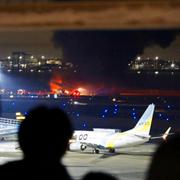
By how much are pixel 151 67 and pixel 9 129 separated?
44.5 meters

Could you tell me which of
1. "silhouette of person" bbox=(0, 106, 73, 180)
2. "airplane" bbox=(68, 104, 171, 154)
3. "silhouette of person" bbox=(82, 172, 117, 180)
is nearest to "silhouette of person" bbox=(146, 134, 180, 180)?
"silhouette of person" bbox=(82, 172, 117, 180)

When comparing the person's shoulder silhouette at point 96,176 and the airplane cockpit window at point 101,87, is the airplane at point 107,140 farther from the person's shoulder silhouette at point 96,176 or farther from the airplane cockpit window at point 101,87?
the person's shoulder silhouette at point 96,176

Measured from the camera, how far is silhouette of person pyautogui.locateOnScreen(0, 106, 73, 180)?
68.9 inches

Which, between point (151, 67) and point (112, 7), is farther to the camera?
point (151, 67)

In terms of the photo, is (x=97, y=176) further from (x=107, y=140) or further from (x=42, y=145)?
(x=107, y=140)

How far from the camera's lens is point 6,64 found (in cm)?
6800

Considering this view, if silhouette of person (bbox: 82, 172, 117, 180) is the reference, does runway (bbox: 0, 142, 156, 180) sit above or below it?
below

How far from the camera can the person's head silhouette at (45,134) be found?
Answer: 1.78 meters

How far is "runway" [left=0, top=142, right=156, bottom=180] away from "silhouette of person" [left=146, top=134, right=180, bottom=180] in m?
17.0

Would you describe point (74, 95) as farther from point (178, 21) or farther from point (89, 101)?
point (178, 21)

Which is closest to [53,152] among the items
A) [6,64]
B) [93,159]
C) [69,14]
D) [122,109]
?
[69,14]

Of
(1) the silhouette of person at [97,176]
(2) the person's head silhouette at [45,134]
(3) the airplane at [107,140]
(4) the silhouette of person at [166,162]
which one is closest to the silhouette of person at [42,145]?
(2) the person's head silhouette at [45,134]

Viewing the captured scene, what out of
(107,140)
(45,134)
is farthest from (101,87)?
(45,134)

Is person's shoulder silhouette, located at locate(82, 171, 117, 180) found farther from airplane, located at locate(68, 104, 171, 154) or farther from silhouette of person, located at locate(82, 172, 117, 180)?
airplane, located at locate(68, 104, 171, 154)
